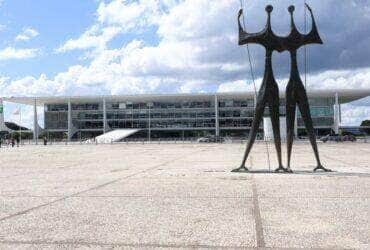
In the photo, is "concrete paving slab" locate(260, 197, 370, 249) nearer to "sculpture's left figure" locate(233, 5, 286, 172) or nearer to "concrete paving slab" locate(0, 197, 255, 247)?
"concrete paving slab" locate(0, 197, 255, 247)

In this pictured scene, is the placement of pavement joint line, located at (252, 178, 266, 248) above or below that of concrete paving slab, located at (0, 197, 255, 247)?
below

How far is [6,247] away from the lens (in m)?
6.36

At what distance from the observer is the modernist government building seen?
5064 inches

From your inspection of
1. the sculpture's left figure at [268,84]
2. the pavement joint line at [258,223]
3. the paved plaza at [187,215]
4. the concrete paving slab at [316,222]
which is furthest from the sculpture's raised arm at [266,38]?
the concrete paving slab at [316,222]

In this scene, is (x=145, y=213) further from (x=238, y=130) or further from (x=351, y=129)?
(x=351, y=129)

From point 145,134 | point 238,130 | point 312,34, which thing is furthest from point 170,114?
point 312,34

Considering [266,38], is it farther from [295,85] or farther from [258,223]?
[258,223]

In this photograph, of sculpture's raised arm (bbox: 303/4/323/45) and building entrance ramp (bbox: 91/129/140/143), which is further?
building entrance ramp (bbox: 91/129/140/143)

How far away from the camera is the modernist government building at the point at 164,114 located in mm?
128625

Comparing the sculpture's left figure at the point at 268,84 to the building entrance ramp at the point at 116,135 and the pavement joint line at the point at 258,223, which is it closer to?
the pavement joint line at the point at 258,223

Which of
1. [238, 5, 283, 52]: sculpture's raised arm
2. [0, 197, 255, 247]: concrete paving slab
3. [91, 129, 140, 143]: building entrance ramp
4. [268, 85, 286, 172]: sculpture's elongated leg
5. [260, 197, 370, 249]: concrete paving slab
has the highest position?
[238, 5, 283, 52]: sculpture's raised arm

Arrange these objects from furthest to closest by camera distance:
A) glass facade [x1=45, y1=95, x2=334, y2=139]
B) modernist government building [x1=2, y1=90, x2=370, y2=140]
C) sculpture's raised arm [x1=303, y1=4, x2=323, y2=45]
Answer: glass facade [x1=45, y1=95, x2=334, y2=139] < modernist government building [x1=2, y1=90, x2=370, y2=140] < sculpture's raised arm [x1=303, y1=4, x2=323, y2=45]

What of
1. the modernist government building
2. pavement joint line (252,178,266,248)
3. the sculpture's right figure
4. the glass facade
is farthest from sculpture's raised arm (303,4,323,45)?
the glass facade

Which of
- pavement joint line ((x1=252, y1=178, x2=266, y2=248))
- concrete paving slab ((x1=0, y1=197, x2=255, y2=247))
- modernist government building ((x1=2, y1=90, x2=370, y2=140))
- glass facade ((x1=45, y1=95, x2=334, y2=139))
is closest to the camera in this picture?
pavement joint line ((x1=252, y1=178, x2=266, y2=248))
